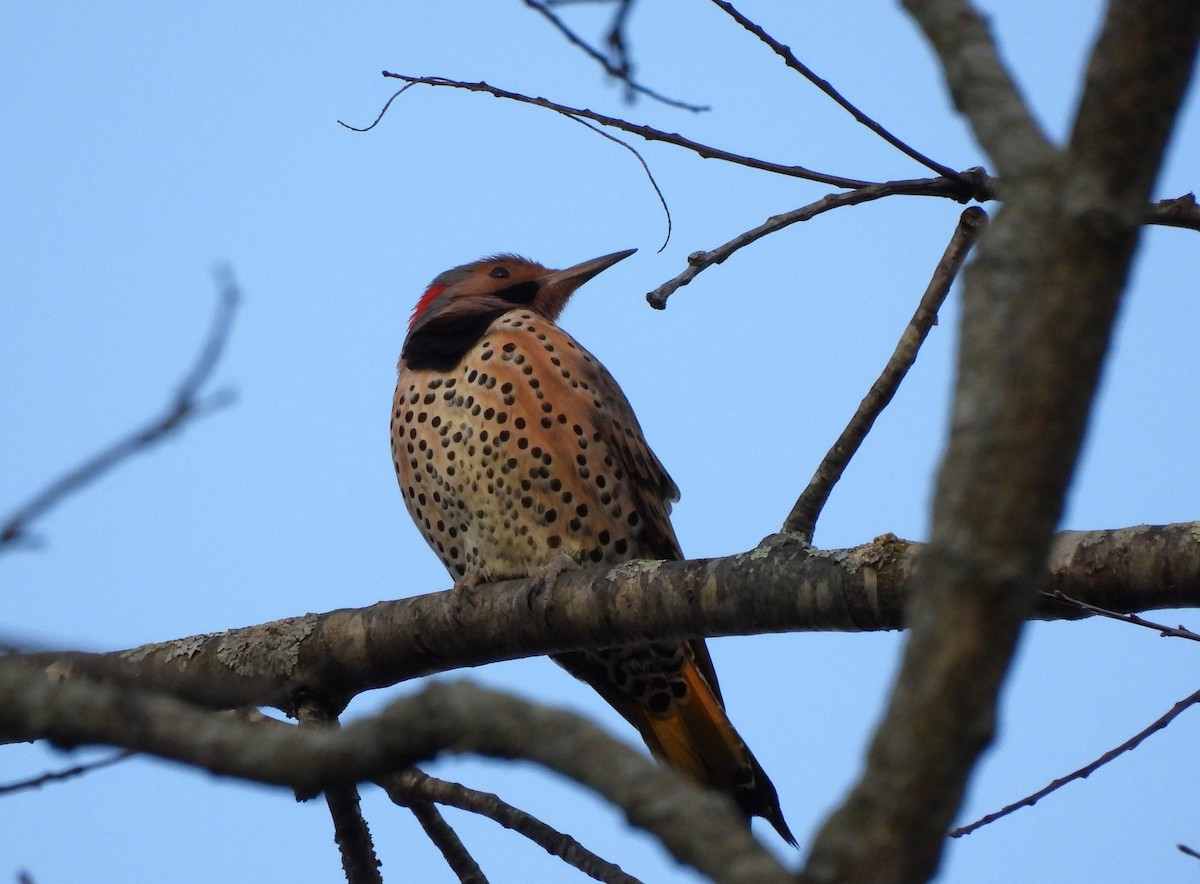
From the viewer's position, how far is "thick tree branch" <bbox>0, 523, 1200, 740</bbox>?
10.2ft

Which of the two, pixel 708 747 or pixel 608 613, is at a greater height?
pixel 708 747

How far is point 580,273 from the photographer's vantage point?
6660mm

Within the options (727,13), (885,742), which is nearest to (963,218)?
(727,13)

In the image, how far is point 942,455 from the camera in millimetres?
1555

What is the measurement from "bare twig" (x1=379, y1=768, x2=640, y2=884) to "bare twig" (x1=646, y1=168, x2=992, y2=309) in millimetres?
1482

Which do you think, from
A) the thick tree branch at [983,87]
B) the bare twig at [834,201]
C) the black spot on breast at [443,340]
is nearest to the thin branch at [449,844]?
the bare twig at [834,201]

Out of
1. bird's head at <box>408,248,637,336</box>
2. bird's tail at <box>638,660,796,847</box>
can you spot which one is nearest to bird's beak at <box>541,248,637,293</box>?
bird's head at <box>408,248,637,336</box>

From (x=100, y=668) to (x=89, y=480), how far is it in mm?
266

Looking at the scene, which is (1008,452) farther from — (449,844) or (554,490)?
Result: (554,490)

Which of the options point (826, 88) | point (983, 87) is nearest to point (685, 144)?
point (826, 88)

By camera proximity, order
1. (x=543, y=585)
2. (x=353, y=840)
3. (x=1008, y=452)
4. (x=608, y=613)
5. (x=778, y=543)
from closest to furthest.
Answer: (x=1008, y=452)
(x=778, y=543)
(x=353, y=840)
(x=608, y=613)
(x=543, y=585)

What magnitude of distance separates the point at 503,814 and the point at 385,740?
2310mm

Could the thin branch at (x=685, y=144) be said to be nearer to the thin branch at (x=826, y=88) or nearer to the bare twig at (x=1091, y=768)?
the thin branch at (x=826, y=88)

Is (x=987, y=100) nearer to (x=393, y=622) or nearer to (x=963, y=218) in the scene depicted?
(x=963, y=218)
